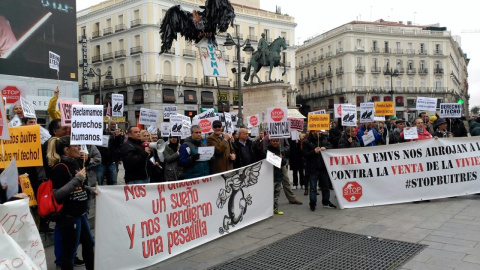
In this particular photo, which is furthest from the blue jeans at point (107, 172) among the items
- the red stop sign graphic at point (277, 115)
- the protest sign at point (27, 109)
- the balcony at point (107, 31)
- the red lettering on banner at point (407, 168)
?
the balcony at point (107, 31)

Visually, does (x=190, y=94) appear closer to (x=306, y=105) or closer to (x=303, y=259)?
(x=306, y=105)

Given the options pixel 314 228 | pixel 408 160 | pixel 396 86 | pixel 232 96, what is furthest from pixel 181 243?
pixel 396 86

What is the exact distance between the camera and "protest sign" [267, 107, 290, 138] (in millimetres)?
7397

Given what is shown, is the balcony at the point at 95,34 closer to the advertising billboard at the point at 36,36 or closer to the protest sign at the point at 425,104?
the advertising billboard at the point at 36,36

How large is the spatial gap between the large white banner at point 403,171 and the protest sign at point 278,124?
2.92 ft

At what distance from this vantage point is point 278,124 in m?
7.45

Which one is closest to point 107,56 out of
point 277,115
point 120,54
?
point 120,54

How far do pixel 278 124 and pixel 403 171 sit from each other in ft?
8.76

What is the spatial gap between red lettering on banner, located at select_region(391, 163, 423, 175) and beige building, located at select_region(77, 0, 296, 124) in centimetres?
3469

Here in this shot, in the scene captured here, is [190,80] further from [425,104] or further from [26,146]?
[26,146]

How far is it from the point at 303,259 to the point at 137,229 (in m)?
2.02

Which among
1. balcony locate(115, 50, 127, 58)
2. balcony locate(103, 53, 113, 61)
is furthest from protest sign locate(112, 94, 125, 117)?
balcony locate(103, 53, 113, 61)

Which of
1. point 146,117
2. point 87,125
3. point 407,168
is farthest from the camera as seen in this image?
point 146,117

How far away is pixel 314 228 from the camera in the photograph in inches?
246
